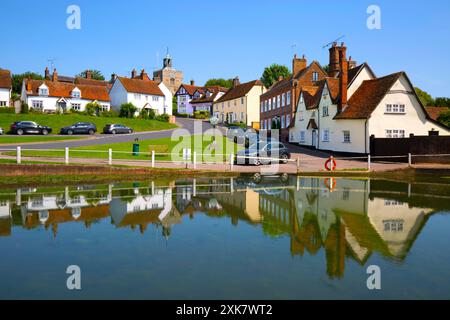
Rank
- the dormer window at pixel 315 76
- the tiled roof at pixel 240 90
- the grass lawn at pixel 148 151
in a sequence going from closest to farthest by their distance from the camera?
the grass lawn at pixel 148 151, the dormer window at pixel 315 76, the tiled roof at pixel 240 90

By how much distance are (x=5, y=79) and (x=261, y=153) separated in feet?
184

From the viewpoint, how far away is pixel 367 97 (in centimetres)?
3947

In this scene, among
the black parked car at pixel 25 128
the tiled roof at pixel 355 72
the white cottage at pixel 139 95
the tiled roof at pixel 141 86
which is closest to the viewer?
the tiled roof at pixel 355 72

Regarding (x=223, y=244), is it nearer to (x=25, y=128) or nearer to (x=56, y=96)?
(x=25, y=128)

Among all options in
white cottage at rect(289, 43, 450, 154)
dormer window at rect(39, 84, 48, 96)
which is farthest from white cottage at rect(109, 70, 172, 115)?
white cottage at rect(289, 43, 450, 154)

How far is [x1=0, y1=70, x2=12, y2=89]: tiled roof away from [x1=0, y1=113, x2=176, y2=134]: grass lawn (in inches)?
520

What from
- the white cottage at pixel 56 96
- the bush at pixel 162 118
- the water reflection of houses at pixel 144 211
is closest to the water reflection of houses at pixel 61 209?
the water reflection of houses at pixel 144 211

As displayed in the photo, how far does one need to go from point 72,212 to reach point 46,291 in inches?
Result: 299

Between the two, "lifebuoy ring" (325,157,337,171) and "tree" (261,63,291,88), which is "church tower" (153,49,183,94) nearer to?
"tree" (261,63,291,88)

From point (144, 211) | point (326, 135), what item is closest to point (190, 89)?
point (326, 135)

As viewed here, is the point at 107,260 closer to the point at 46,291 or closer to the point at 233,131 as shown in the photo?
the point at 46,291

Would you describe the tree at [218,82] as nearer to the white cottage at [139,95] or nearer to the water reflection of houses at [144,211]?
the white cottage at [139,95]

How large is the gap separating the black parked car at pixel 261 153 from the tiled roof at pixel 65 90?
49.1 meters

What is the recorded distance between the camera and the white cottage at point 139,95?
246 ft
